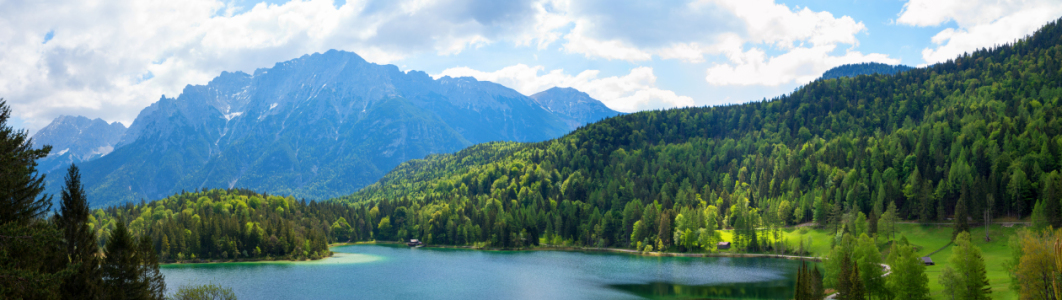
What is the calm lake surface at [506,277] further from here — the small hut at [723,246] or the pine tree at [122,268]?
the pine tree at [122,268]

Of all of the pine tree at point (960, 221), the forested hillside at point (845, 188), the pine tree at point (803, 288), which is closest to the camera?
the pine tree at point (803, 288)

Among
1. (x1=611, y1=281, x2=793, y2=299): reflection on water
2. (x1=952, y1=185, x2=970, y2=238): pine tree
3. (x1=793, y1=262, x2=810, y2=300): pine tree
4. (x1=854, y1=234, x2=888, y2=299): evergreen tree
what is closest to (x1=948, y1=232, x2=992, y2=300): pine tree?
(x1=854, y1=234, x2=888, y2=299): evergreen tree

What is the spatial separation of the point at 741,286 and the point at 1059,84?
159377 mm

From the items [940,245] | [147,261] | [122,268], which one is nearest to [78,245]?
[122,268]

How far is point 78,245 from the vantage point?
28.6 m

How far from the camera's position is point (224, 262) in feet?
451

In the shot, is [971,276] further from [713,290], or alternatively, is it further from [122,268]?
[122,268]

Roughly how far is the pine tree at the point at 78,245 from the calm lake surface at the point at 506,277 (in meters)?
57.0

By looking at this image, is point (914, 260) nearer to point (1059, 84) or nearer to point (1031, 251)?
point (1031, 251)

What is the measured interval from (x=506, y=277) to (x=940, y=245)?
2967 inches

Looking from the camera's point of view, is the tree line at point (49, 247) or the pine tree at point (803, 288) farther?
the pine tree at point (803, 288)

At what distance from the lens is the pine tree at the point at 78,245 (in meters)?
28.1

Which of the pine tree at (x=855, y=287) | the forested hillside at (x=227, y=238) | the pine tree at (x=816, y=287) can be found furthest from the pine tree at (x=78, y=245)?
the forested hillside at (x=227, y=238)

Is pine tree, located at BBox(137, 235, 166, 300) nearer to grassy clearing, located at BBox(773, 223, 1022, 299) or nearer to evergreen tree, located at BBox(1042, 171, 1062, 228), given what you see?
grassy clearing, located at BBox(773, 223, 1022, 299)
